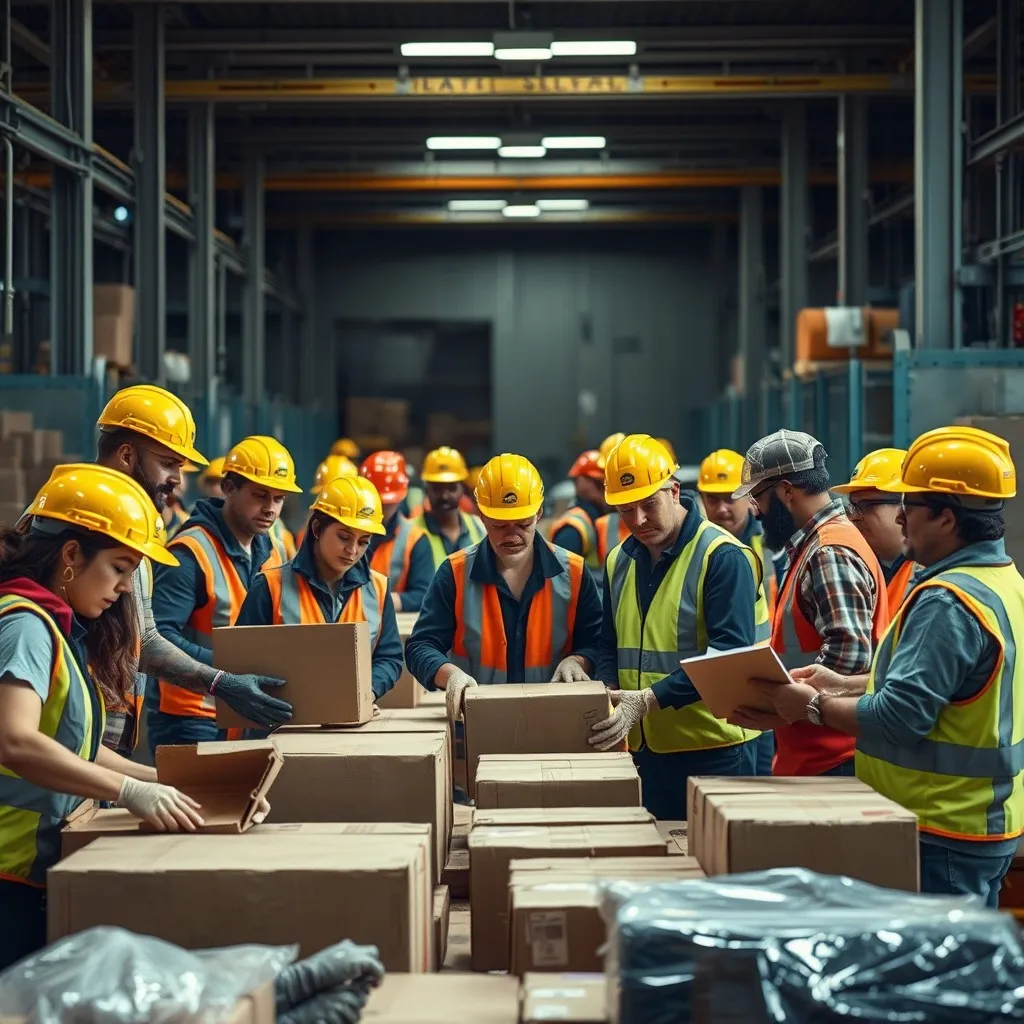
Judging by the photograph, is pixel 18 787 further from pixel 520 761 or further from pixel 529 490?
pixel 529 490

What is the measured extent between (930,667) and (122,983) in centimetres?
189

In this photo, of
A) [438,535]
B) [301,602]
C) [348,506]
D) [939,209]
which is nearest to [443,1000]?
[301,602]

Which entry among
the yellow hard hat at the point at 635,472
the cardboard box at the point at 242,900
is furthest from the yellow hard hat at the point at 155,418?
the cardboard box at the point at 242,900

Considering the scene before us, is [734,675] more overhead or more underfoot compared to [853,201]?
more underfoot

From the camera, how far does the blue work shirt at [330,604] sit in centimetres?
485

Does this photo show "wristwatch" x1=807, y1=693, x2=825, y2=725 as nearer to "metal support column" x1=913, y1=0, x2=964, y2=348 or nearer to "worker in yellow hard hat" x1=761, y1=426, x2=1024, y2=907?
"worker in yellow hard hat" x1=761, y1=426, x2=1024, y2=907

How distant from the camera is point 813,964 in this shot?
7.38 feet

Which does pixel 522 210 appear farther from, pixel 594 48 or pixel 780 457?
pixel 780 457

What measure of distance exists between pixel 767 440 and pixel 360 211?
19.3 metres

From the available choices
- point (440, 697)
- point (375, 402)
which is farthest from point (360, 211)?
point (440, 697)

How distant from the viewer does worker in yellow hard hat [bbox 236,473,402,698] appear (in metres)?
4.86

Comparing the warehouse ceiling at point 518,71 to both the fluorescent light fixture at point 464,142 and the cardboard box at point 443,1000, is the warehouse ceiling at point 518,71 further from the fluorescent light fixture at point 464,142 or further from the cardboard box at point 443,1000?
the cardboard box at point 443,1000

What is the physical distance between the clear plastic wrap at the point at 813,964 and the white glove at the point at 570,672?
86.5 inches

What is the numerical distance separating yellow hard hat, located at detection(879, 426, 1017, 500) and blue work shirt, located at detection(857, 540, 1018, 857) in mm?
170
